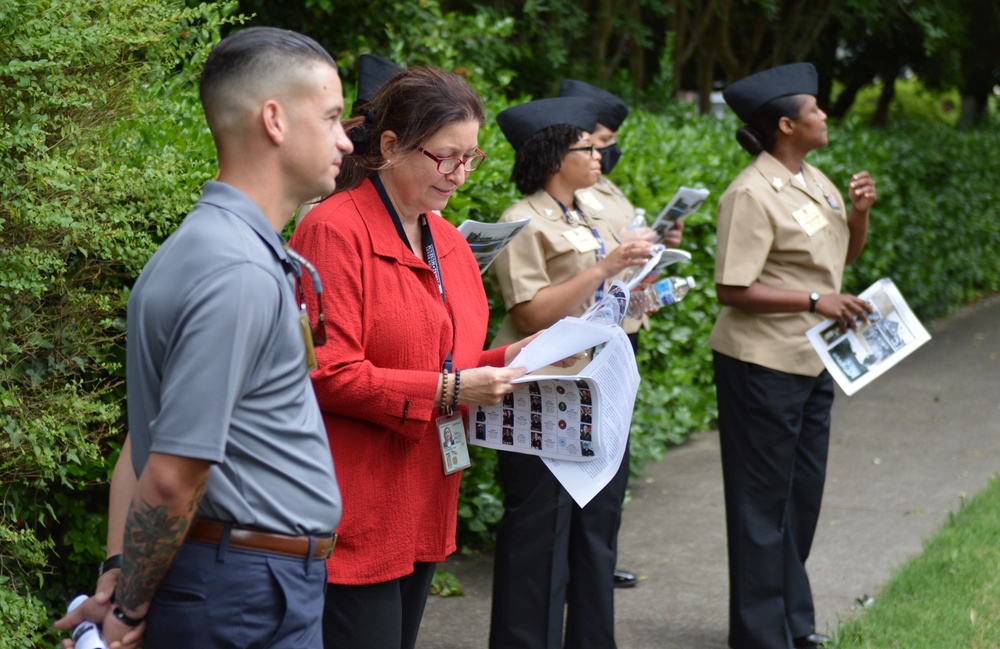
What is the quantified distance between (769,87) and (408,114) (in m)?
2.21

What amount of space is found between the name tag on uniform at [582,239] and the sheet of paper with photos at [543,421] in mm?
1195

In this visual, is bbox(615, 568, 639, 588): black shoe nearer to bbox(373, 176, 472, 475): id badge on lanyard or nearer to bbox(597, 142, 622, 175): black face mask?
bbox(597, 142, 622, 175): black face mask

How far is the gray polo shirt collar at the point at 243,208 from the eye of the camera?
2.01m

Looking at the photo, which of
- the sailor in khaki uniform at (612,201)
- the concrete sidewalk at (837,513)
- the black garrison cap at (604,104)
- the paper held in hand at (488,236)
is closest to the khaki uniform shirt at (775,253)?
the sailor in khaki uniform at (612,201)

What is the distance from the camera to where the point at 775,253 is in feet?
14.9

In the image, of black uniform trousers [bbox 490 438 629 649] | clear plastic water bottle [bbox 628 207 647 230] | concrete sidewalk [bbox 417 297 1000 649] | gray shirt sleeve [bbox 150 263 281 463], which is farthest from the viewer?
concrete sidewalk [bbox 417 297 1000 649]

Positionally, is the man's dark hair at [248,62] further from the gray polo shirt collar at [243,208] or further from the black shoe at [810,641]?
the black shoe at [810,641]

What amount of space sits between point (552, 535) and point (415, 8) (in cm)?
476

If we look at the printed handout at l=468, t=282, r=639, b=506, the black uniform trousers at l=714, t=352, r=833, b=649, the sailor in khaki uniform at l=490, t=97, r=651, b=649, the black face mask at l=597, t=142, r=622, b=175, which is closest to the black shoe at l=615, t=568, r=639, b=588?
the black uniform trousers at l=714, t=352, r=833, b=649

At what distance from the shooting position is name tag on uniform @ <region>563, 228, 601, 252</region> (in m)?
4.27

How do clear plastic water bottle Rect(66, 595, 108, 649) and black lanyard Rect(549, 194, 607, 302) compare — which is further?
black lanyard Rect(549, 194, 607, 302)

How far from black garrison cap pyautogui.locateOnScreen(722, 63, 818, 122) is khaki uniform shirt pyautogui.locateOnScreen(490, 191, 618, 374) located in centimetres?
88

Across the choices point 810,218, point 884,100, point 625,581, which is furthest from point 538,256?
point 884,100

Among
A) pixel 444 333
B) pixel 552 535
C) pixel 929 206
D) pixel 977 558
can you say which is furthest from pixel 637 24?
pixel 444 333
